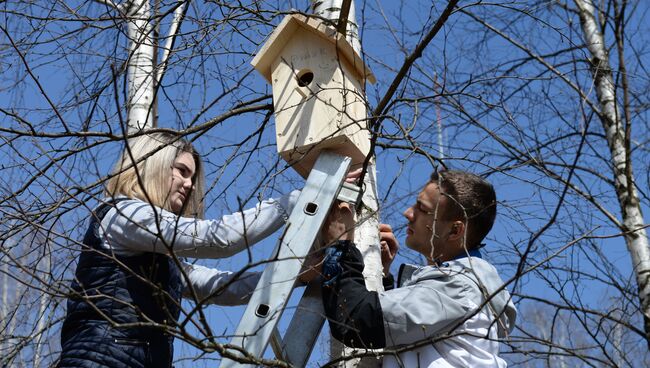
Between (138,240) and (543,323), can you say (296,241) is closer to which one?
(138,240)

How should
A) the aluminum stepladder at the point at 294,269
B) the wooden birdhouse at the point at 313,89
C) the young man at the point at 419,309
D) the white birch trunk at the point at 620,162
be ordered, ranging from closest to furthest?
the aluminum stepladder at the point at 294,269, the young man at the point at 419,309, the wooden birdhouse at the point at 313,89, the white birch trunk at the point at 620,162

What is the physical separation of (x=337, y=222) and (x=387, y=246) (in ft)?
1.34

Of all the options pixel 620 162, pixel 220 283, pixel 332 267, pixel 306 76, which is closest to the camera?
pixel 332 267

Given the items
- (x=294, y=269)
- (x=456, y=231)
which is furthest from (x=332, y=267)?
(x=456, y=231)

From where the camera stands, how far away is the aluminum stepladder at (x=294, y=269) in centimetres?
273

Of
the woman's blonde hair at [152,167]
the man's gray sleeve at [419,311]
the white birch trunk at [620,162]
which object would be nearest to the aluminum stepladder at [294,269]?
the man's gray sleeve at [419,311]

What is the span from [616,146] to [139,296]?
333cm

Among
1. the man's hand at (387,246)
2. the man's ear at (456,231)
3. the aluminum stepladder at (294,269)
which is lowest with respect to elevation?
the aluminum stepladder at (294,269)

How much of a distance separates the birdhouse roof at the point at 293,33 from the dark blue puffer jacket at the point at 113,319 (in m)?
0.84

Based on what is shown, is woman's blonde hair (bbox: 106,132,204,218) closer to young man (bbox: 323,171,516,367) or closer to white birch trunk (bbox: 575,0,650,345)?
young man (bbox: 323,171,516,367)

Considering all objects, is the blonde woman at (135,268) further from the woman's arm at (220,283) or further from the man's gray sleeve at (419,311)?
the man's gray sleeve at (419,311)

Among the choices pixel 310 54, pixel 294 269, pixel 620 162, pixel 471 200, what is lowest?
pixel 294 269

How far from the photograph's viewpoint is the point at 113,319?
2.98m

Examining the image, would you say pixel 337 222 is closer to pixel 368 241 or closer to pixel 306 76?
pixel 368 241
